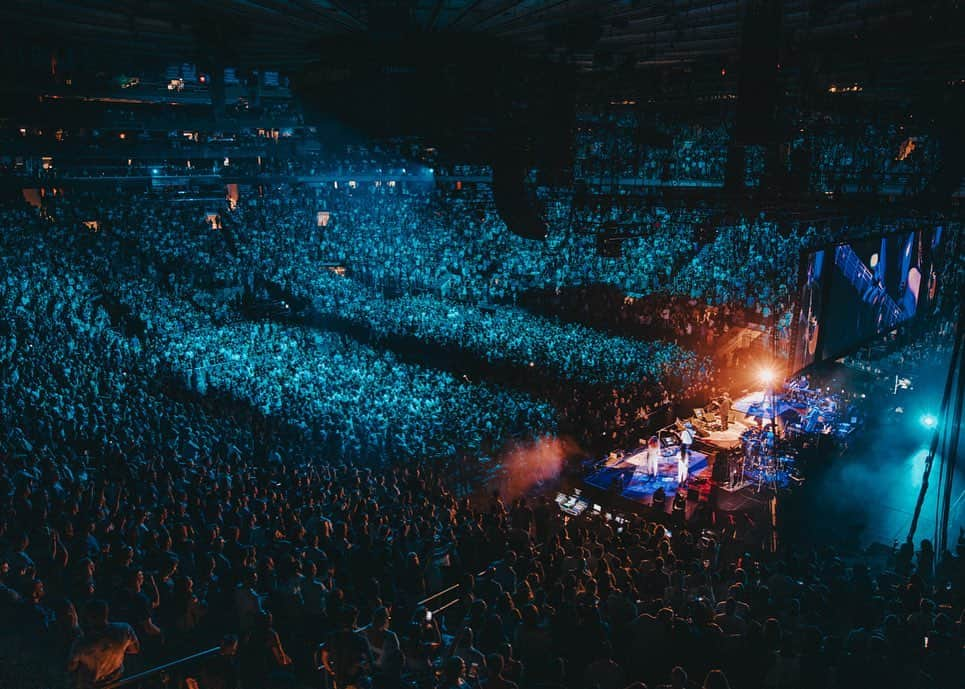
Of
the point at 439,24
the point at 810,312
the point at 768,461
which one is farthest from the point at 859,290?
the point at 439,24

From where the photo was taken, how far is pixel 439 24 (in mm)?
5160

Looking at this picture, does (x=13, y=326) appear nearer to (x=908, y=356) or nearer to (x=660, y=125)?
(x=660, y=125)

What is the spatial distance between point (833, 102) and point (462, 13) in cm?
1304

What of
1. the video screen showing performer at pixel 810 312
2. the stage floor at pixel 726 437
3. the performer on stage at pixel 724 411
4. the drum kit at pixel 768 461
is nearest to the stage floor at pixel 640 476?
the stage floor at pixel 726 437

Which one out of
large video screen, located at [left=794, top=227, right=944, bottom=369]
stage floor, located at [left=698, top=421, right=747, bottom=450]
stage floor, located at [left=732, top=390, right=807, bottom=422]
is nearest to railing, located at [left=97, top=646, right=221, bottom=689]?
large video screen, located at [left=794, top=227, right=944, bottom=369]

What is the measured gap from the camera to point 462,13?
4.94m

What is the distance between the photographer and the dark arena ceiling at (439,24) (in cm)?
497

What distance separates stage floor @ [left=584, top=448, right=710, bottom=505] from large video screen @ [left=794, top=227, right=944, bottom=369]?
3218 mm

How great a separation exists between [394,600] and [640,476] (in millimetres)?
7331

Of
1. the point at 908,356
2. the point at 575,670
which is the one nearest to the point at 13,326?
the point at 575,670

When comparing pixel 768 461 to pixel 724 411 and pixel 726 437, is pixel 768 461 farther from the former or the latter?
pixel 724 411

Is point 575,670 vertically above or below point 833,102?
below

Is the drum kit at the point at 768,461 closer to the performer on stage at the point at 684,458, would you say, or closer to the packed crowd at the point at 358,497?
the performer on stage at the point at 684,458

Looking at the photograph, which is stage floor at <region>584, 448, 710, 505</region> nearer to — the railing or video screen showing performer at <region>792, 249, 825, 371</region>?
video screen showing performer at <region>792, 249, 825, 371</region>
